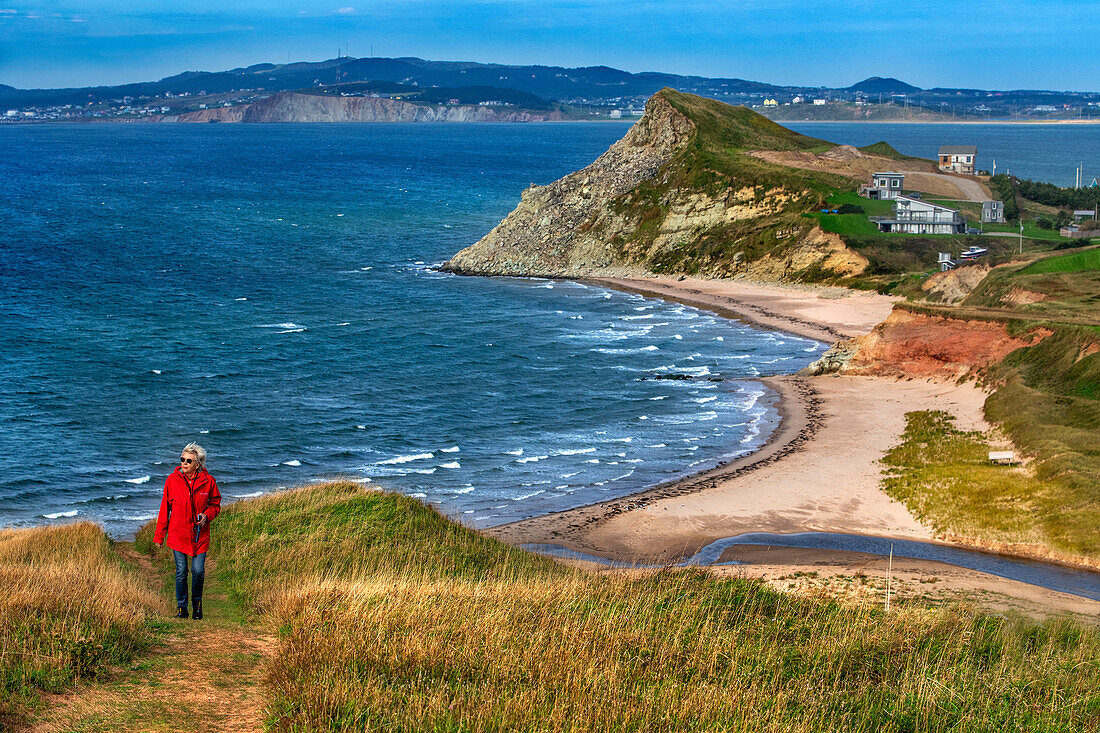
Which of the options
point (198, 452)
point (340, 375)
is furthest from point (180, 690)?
point (340, 375)

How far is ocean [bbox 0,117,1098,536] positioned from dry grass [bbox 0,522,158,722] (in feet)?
59.0

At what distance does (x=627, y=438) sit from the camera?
43.2 metres

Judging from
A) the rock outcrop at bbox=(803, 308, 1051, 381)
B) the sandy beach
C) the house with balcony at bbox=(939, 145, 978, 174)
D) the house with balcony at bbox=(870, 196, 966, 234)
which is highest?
the house with balcony at bbox=(939, 145, 978, 174)

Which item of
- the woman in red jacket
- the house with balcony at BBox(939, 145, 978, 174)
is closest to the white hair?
the woman in red jacket

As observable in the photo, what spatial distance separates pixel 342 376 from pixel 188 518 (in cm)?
4031

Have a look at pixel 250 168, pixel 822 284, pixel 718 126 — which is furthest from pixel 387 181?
pixel 822 284

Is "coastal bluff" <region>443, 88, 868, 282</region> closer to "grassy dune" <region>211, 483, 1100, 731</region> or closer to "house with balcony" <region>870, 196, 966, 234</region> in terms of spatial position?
"house with balcony" <region>870, 196, 966, 234</region>

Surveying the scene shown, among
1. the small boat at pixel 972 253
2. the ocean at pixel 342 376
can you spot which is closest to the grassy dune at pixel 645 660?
the ocean at pixel 342 376

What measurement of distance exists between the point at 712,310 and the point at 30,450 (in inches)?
1963

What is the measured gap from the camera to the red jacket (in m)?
13.6

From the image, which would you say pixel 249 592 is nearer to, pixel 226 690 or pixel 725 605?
pixel 226 690

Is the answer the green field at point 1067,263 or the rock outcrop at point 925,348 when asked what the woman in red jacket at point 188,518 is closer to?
the rock outcrop at point 925,348

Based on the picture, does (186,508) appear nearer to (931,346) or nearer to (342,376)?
(342,376)

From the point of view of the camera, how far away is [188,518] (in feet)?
45.1
